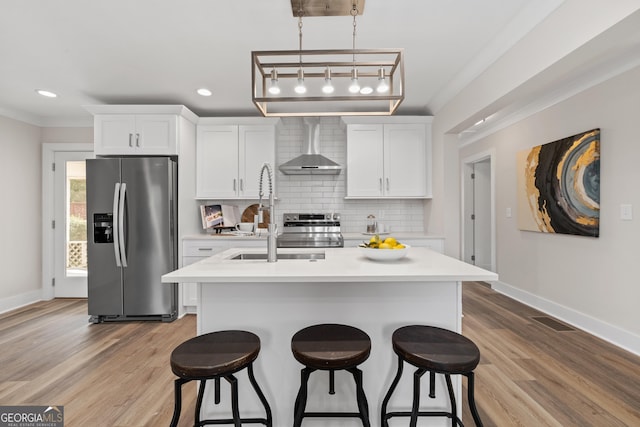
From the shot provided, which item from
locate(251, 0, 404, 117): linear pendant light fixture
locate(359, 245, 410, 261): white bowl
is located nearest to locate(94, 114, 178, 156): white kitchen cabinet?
locate(251, 0, 404, 117): linear pendant light fixture

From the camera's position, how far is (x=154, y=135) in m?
3.46

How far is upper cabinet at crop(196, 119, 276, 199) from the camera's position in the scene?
3.91 meters

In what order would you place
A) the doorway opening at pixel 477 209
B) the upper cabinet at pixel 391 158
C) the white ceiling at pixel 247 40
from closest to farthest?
the white ceiling at pixel 247 40, the upper cabinet at pixel 391 158, the doorway opening at pixel 477 209

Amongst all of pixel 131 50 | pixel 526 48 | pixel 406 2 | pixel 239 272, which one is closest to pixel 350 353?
pixel 239 272

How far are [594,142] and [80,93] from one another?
209 inches

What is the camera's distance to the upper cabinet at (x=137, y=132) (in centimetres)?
345

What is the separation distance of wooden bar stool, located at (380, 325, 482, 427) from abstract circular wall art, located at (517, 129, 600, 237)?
2.44 metres

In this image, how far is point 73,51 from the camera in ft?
8.25

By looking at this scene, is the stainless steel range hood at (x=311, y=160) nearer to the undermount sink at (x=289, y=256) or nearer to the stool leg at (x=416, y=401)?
the undermount sink at (x=289, y=256)

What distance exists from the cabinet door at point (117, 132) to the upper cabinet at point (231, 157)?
0.74 metres

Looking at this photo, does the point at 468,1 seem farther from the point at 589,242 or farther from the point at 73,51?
the point at 73,51

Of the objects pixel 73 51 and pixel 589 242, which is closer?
pixel 73 51

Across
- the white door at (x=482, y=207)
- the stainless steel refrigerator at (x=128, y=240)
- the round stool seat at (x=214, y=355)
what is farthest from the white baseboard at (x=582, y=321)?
the stainless steel refrigerator at (x=128, y=240)

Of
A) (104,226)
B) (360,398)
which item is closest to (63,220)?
(104,226)
